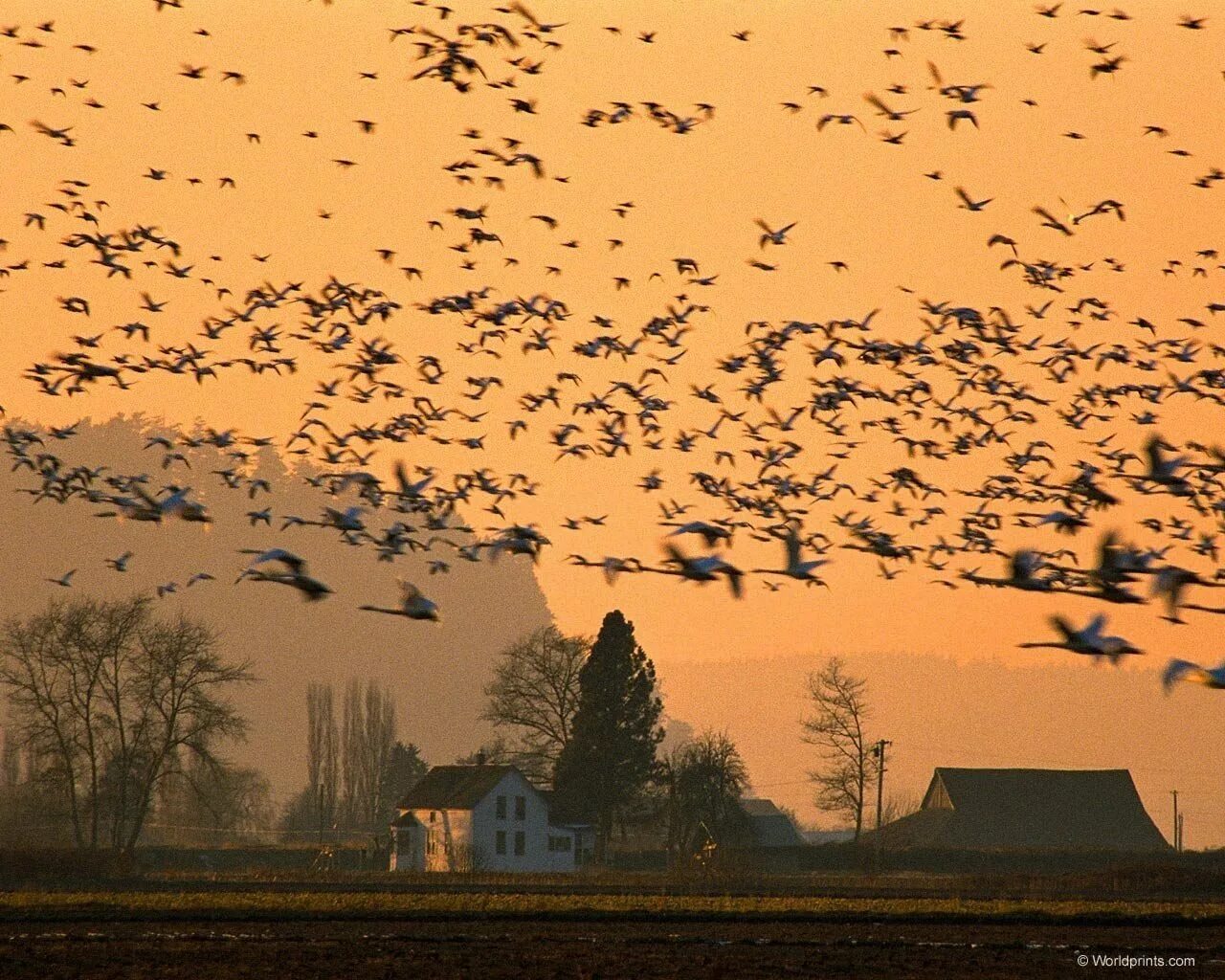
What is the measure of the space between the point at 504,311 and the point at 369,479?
6208mm

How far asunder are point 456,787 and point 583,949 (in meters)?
75.9

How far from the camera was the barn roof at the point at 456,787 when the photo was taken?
365ft

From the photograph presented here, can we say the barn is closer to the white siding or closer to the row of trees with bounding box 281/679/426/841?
the white siding

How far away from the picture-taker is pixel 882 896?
208 feet

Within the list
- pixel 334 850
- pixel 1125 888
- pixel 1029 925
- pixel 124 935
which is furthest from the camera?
pixel 334 850

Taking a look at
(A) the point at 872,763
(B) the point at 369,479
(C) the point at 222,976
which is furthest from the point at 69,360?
(A) the point at 872,763

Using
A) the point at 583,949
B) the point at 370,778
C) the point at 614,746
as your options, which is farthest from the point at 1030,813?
the point at 583,949

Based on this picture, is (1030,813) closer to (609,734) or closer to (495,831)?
(609,734)

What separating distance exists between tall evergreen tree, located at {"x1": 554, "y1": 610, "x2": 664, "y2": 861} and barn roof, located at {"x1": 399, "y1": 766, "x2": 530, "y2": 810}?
12.9 ft

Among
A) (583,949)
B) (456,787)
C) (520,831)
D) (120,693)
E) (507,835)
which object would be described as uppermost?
(120,693)

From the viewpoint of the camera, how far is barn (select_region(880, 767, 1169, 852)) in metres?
126

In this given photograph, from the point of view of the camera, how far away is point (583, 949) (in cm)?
3931

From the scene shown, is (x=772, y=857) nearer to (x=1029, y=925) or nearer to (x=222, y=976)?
(x=1029, y=925)

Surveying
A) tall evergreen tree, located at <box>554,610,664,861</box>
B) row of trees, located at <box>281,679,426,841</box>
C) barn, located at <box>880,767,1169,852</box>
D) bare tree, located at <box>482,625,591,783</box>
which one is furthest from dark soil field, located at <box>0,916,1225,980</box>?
row of trees, located at <box>281,679,426,841</box>
